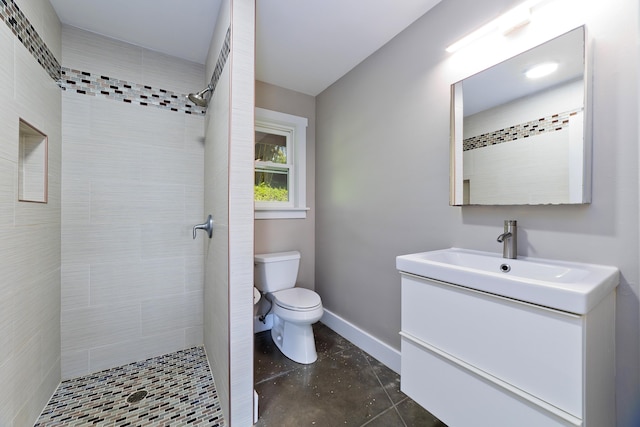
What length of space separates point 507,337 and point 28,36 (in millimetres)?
2467

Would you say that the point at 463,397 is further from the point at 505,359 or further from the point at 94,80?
the point at 94,80

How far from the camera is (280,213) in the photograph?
8.17ft

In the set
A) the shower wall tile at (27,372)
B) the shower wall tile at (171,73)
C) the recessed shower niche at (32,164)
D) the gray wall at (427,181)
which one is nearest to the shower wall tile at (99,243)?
the recessed shower niche at (32,164)

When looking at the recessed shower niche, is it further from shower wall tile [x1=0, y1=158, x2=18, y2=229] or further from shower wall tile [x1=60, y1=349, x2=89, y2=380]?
shower wall tile [x1=60, y1=349, x2=89, y2=380]

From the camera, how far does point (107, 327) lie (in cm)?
181

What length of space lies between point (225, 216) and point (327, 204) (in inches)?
52.0

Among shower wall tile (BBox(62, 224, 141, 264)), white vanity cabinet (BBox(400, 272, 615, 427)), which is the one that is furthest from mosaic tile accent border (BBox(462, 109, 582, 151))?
shower wall tile (BBox(62, 224, 141, 264))

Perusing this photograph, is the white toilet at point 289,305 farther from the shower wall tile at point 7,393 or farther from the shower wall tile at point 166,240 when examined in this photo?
the shower wall tile at point 7,393

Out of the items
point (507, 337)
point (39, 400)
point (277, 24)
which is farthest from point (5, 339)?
point (277, 24)

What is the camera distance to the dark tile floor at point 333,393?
140cm

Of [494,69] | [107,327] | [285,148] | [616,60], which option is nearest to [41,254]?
[107,327]

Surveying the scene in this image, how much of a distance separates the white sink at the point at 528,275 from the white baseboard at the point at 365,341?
88cm

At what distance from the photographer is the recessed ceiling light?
113 cm

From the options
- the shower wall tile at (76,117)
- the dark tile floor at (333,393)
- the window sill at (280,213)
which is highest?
the shower wall tile at (76,117)
